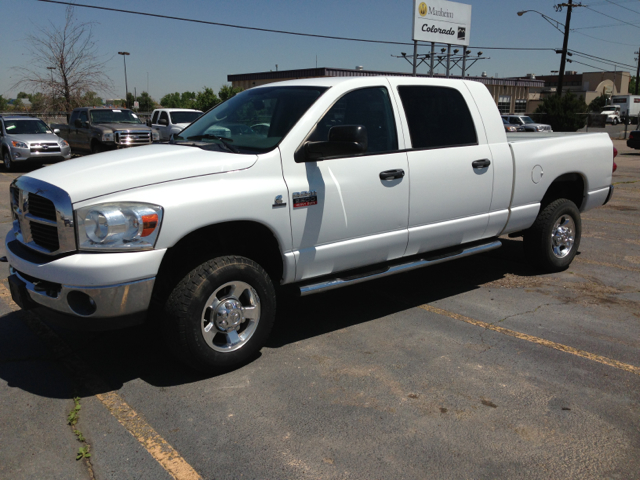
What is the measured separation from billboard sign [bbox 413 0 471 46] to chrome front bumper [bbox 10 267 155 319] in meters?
39.9

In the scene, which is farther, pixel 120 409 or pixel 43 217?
pixel 43 217

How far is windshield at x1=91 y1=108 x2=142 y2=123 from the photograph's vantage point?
826 inches

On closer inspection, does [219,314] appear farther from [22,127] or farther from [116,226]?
[22,127]

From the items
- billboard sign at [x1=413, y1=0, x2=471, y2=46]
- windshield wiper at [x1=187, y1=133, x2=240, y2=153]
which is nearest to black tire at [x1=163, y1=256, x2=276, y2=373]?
windshield wiper at [x1=187, y1=133, x2=240, y2=153]

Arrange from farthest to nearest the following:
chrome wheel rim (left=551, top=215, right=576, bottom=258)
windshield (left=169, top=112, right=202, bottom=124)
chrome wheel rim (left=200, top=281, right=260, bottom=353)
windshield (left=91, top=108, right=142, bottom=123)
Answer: windshield (left=169, top=112, right=202, bottom=124) → windshield (left=91, top=108, right=142, bottom=123) → chrome wheel rim (left=551, top=215, right=576, bottom=258) → chrome wheel rim (left=200, top=281, right=260, bottom=353)

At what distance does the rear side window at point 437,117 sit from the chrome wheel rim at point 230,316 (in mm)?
1946

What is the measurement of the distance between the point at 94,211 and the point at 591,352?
3.64 metres

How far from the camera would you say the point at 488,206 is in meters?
5.38

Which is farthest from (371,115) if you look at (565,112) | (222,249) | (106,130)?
(565,112)

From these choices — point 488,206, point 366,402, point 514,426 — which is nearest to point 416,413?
point 366,402

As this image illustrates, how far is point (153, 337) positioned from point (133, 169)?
152 cm

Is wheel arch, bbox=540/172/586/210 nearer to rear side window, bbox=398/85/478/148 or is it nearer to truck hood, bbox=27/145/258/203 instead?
rear side window, bbox=398/85/478/148

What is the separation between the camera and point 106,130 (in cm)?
1989

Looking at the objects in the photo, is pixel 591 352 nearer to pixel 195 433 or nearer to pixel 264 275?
pixel 264 275
